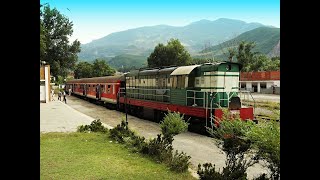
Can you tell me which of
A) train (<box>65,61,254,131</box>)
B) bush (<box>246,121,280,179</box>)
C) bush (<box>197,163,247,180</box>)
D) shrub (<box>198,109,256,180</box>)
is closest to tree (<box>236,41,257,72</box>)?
train (<box>65,61,254,131</box>)

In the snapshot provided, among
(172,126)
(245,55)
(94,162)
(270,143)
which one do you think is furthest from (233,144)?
(245,55)

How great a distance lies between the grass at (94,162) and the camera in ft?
21.4

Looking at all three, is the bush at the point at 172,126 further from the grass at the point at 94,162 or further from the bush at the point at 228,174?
the bush at the point at 228,174

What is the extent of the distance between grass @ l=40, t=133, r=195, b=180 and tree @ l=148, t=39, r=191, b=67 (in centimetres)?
4126

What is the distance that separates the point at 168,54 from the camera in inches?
2045

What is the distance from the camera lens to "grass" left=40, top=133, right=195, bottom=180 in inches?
256

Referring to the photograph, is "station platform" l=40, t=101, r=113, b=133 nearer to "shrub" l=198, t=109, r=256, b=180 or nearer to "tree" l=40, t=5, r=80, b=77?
"shrub" l=198, t=109, r=256, b=180

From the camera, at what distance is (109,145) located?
9945 millimetres

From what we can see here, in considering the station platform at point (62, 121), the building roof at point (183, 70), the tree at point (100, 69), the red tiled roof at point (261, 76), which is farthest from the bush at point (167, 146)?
the tree at point (100, 69)

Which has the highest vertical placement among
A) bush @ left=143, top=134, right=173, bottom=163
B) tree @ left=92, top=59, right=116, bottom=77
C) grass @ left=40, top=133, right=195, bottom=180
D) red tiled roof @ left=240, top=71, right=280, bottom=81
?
tree @ left=92, top=59, right=116, bottom=77

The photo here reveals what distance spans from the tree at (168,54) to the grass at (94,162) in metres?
41.3

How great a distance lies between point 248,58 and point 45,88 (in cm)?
3668
